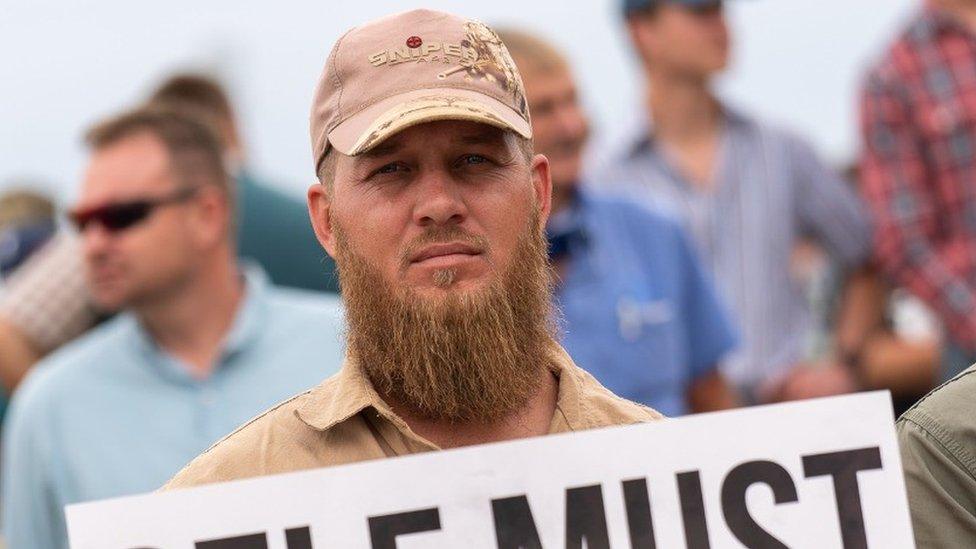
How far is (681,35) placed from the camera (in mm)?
7148

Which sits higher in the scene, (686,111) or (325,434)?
(686,111)

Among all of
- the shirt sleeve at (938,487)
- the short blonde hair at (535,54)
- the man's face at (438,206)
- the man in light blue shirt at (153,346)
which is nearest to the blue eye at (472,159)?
the man's face at (438,206)

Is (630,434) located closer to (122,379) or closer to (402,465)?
(402,465)

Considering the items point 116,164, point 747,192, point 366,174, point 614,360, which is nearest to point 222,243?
point 116,164

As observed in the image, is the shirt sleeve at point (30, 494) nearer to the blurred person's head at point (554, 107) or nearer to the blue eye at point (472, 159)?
the blurred person's head at point (554, 107)

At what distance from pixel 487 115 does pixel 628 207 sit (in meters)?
3.06

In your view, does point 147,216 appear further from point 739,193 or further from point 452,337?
point 452,337

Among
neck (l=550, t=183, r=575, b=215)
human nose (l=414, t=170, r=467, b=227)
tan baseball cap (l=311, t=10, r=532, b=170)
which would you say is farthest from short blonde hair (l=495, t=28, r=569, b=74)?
human nose (l=414, t=170, r=467, b=227)

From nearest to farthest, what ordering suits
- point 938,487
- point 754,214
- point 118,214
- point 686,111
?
1. point 938,487
2. point 118,214
3. point 754,214
4. point 686,111

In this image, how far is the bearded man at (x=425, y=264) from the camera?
317cm

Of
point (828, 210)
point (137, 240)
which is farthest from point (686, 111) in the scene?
point (137, 240)

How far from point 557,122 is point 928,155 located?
51.0 inches

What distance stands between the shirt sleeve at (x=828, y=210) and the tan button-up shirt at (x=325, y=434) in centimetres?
407

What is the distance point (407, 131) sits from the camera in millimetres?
3188
